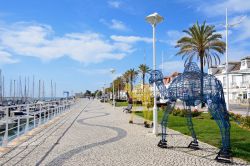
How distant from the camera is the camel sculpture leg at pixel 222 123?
24.9ft

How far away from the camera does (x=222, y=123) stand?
7863 mm

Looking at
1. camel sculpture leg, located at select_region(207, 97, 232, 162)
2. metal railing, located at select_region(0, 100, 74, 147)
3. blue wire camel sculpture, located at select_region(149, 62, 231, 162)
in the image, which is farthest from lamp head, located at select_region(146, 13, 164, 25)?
metal railing, located at select_region(0, 100, 74, 147)

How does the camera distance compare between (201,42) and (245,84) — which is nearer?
(201,42)

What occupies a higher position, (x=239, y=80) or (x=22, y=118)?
(x=239, y=80)

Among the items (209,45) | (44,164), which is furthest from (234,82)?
(44,164)

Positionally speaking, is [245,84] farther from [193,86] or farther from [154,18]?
[193,86]

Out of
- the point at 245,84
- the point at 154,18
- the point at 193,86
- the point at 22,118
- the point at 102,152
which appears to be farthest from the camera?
the point at 245,84

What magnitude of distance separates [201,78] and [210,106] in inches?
31.4

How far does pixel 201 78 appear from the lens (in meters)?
8.40

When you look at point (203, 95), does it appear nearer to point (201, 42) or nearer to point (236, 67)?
point (201, 42)

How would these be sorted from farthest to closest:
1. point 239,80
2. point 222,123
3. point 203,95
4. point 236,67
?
point 236,67
point 239,80
point 203,95
point 222,123

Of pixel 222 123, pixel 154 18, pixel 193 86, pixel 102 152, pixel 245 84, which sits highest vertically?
pixel 154 18

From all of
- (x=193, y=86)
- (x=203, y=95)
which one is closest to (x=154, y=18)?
(x=193, y=86)

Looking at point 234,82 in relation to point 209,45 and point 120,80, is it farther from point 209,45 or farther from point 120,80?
point 120,80
